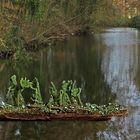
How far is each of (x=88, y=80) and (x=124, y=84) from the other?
2563 millimetres

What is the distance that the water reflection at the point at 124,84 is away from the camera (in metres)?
18.9

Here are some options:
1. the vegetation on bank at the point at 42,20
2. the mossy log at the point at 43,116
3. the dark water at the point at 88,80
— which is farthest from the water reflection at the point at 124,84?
the vegetation on bank at the point at 42,20

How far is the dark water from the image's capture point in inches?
739

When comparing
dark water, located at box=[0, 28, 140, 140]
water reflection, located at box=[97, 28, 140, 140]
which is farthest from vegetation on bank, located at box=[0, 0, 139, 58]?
water reflection, located at box=[97, 28, 140, 140]

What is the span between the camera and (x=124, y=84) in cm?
2928

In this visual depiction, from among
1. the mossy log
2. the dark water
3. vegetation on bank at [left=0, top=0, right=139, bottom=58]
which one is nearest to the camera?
the dark water

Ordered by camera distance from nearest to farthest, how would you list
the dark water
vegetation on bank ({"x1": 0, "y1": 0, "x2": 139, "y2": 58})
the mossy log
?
the dark water → the mossy log → vegetation on bank ({"x1": 0, "y1": 0, "x2": 139, "y2": 58})

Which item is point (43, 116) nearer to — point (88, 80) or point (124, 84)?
point (124, 84)

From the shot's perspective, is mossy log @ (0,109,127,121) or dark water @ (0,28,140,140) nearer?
dark water @ (0,28,140,140)

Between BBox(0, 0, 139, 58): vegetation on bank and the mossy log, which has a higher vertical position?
BBox(0, 0, 139, 58): vegetation on bank

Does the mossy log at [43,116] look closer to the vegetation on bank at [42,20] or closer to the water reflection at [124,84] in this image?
the water reflection at [124,84]

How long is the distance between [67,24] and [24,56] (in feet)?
73.7

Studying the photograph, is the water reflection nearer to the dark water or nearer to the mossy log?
the dark water

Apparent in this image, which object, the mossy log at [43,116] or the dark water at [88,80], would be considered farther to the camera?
the mossy log at [43,116]
